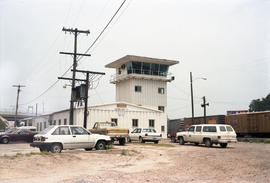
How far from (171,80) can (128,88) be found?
7448 millimetres

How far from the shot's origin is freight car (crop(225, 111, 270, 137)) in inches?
1326

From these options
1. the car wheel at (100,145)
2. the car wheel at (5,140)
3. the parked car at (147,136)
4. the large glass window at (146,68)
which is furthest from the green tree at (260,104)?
the car wheel at (100,145)

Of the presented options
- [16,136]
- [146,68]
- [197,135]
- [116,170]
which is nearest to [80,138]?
[116,170]

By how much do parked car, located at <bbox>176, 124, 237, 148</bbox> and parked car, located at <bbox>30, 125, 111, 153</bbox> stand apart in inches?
376

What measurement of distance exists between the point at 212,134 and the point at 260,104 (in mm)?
65124

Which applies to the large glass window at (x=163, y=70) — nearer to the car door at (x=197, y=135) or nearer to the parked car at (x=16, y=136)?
the parked car at (x=16, y=136)

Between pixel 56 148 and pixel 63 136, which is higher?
pixel 63 136

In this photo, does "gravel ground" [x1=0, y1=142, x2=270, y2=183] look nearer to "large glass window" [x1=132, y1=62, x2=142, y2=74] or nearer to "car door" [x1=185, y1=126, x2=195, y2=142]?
"car door" [x1=185, y1=126, x2=195, y2=142]

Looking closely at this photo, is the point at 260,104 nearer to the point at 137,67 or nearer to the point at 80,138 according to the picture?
the point at 137,67

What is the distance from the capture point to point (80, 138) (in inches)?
673

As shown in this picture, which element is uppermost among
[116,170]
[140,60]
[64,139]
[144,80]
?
[140,60]

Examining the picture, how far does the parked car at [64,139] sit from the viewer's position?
15.9m

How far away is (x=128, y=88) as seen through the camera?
1970 inches

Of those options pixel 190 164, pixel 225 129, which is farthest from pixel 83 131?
pixel 225 129
